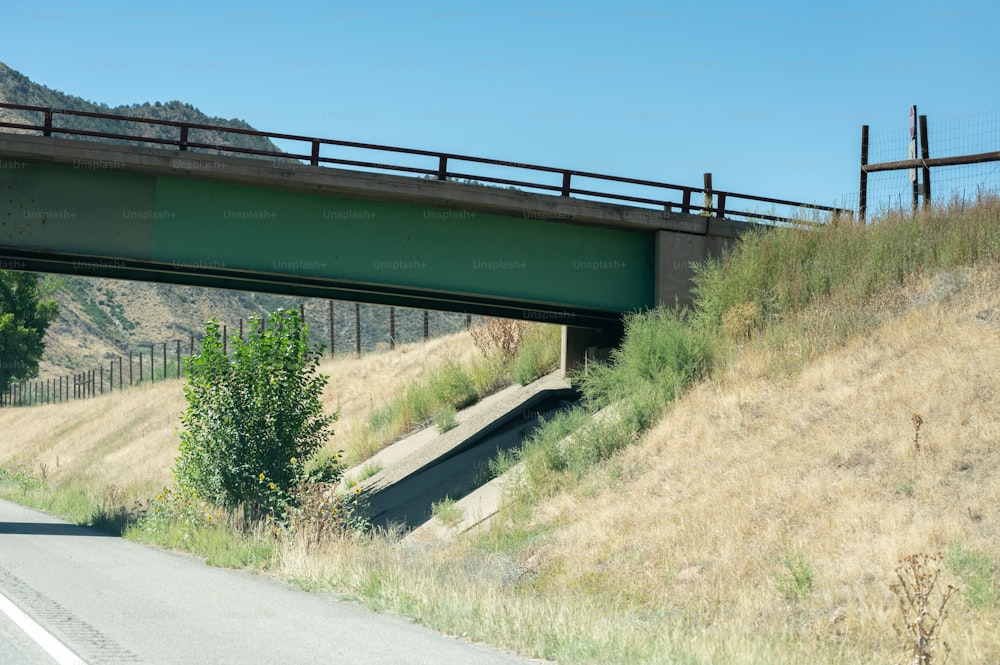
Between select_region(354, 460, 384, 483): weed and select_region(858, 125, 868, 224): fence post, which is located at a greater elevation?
select_region(858, 125, 868, 224): fence post

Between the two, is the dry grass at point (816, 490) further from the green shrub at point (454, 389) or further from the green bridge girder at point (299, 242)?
the green shrub at point (454, 389)

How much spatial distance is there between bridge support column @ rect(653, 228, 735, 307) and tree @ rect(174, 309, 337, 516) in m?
8.72

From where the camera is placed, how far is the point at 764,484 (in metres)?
15.5

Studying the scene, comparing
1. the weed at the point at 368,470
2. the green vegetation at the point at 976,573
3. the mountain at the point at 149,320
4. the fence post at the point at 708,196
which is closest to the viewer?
the green vegetation at the point at 976,573

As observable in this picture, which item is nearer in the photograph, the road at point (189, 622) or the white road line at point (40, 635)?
the white road line at point (40, 635)

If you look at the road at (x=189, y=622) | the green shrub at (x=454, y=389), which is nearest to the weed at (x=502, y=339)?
the green shrub at (x=454, y=389)

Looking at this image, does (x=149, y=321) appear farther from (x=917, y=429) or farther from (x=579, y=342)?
(x=917, y=429)

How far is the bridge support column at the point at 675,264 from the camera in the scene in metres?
25.4

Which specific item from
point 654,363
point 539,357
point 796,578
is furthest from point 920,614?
point 539,357

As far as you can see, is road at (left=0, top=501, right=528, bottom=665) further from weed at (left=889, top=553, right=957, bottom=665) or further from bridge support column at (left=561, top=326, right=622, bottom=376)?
bridge support column at (left=561, top=326, right=622, bottom=376)

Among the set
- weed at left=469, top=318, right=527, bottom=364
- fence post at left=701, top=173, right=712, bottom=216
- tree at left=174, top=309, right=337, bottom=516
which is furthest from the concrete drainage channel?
fence post at left=701, top=173, right=712, bottom=216

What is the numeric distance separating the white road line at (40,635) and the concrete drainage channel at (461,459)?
1107 cm

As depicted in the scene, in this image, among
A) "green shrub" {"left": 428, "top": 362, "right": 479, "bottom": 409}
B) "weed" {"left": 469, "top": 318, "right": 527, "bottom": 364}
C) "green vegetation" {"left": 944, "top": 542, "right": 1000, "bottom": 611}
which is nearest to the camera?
"green vegetation" {"left": 944, "top": 542, "right": 1000, "bottom": 611}

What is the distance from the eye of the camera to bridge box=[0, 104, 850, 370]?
22766 millimetres
